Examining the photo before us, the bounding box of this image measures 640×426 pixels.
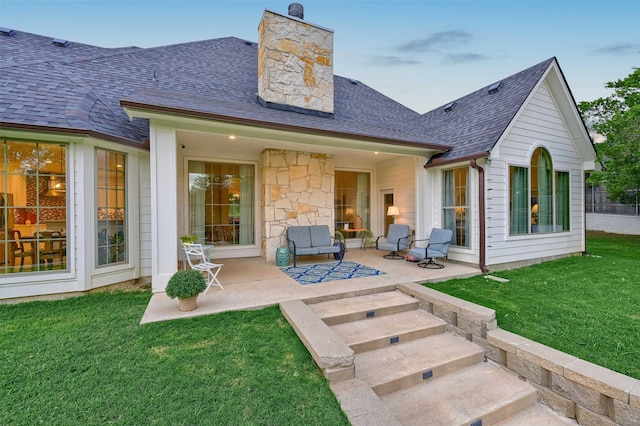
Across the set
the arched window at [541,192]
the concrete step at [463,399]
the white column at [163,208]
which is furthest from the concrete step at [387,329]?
the arched window at [541,192]

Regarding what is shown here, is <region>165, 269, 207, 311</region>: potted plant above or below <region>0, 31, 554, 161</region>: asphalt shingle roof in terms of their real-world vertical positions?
below

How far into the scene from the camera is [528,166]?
21.7ft

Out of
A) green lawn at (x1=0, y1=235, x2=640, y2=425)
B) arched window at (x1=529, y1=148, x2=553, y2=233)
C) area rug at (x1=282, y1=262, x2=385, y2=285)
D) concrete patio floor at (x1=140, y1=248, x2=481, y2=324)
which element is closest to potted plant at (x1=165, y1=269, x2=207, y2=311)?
concrete patio floor at (x1=140, y1=248, x2=481, y2=324)

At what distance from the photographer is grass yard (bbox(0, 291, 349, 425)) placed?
6.35ft

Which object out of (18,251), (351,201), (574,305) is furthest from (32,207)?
(574,305)

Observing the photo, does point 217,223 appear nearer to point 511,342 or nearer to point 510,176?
point 511,342

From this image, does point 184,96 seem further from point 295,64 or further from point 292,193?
point 292,193

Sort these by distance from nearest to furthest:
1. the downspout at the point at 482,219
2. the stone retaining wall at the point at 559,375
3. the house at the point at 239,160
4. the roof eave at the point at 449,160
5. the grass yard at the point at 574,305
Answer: the stone retaining wall at the point at 559,375 < the grass yard at the point at 574,305 < the house at the point at 239,160 < the roof eave at the point at 449,160 < the downspout at the point at 482,219

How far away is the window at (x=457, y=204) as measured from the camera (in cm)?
638

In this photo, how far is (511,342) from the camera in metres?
2.86

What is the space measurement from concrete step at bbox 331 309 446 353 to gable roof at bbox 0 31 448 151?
144 inches

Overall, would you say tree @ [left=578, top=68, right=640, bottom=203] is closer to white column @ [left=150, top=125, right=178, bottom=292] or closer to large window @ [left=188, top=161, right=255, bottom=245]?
large window @ [left=188, top=161, right=255, bottom=245]

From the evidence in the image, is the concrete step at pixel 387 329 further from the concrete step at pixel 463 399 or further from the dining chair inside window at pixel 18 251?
the dining chair inside window at pixel 18 251

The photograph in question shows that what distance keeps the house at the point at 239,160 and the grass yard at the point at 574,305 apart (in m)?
0.89
